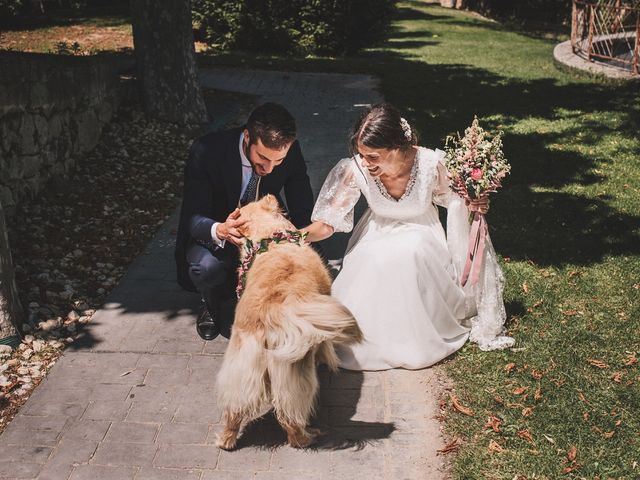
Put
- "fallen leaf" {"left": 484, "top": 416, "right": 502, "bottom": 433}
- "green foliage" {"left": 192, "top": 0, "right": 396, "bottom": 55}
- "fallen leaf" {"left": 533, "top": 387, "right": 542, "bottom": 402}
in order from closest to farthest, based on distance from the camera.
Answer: "fallen leaf" {"left": 484, "top": 416, "right": 502, "bottom": 433}
"fallen leaf" {"left": 533, "top": 387, "right": 542, "bottom": 402}
"green foliage" {"left": 192, "top": 0, "right": 396, "bottom": 55}

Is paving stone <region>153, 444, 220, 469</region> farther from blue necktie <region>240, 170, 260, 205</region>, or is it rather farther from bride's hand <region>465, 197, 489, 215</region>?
bride's hand <region>465, 197, 489, 215</region>

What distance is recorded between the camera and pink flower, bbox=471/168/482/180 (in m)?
4.53

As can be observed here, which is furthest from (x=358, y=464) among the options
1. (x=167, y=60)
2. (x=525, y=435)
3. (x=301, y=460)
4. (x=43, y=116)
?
(x=167, y=60)

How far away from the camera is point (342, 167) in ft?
16.6

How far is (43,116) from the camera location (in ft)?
24.2

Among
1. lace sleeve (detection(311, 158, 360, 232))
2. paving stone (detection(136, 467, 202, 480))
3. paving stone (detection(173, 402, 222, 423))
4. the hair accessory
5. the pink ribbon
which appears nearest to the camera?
paving stone (detection(136, 467, 202, 480))

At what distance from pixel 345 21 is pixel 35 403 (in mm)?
14328

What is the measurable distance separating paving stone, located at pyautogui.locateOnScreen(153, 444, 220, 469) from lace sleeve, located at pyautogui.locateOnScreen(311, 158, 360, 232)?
1.96 m

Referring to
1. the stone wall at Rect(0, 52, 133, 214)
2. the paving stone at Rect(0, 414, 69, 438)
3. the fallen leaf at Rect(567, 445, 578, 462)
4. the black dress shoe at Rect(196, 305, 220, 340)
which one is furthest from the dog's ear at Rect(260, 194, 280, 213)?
the stone wall at Rect(0, 52, 133, 214)

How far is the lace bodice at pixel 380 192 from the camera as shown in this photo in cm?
491

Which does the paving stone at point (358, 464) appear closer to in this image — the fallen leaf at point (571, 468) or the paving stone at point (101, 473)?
the fallen leaf at point (571, 468)

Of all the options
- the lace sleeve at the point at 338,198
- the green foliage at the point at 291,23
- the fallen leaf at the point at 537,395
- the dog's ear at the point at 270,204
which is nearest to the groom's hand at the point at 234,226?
the dog's ear at the point at 270,204

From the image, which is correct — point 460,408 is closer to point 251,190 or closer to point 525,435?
point 525,435

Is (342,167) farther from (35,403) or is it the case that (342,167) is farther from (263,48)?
(263,48)
